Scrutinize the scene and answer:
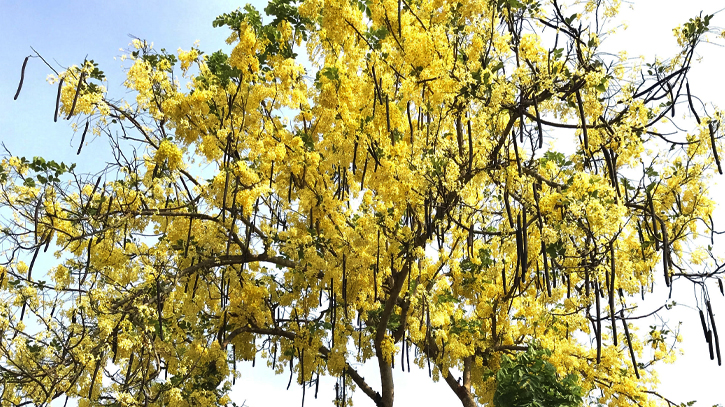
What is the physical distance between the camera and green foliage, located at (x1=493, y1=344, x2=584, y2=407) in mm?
6945

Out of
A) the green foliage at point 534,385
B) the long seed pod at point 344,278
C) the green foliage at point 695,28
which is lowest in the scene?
the green foliage at point 534,385

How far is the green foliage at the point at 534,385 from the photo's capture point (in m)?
6.95

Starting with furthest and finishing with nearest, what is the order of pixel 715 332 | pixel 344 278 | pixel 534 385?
pixel 344 278 < pixel 534 385 < pixel 715 332

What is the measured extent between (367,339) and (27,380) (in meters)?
4.33

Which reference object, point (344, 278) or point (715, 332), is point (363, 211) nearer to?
point (344, 278)

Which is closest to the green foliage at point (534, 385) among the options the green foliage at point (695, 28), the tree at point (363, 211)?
the tree at point (363, 211)

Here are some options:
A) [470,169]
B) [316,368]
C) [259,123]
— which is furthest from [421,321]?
[259,123]

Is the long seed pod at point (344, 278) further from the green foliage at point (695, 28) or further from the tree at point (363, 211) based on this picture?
the green foliage at point (695, 28)

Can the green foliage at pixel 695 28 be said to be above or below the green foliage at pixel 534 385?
above

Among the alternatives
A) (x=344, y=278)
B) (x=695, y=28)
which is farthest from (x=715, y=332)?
(x=344, y=278)

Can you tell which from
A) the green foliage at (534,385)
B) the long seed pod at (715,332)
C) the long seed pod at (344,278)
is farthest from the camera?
the long seed pod at (344,278)

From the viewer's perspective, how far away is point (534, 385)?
7.02 metres

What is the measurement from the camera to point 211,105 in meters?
8.13

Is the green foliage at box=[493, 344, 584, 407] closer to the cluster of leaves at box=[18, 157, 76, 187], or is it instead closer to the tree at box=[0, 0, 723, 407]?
the tree at box=[0, 0, 723, 407]
